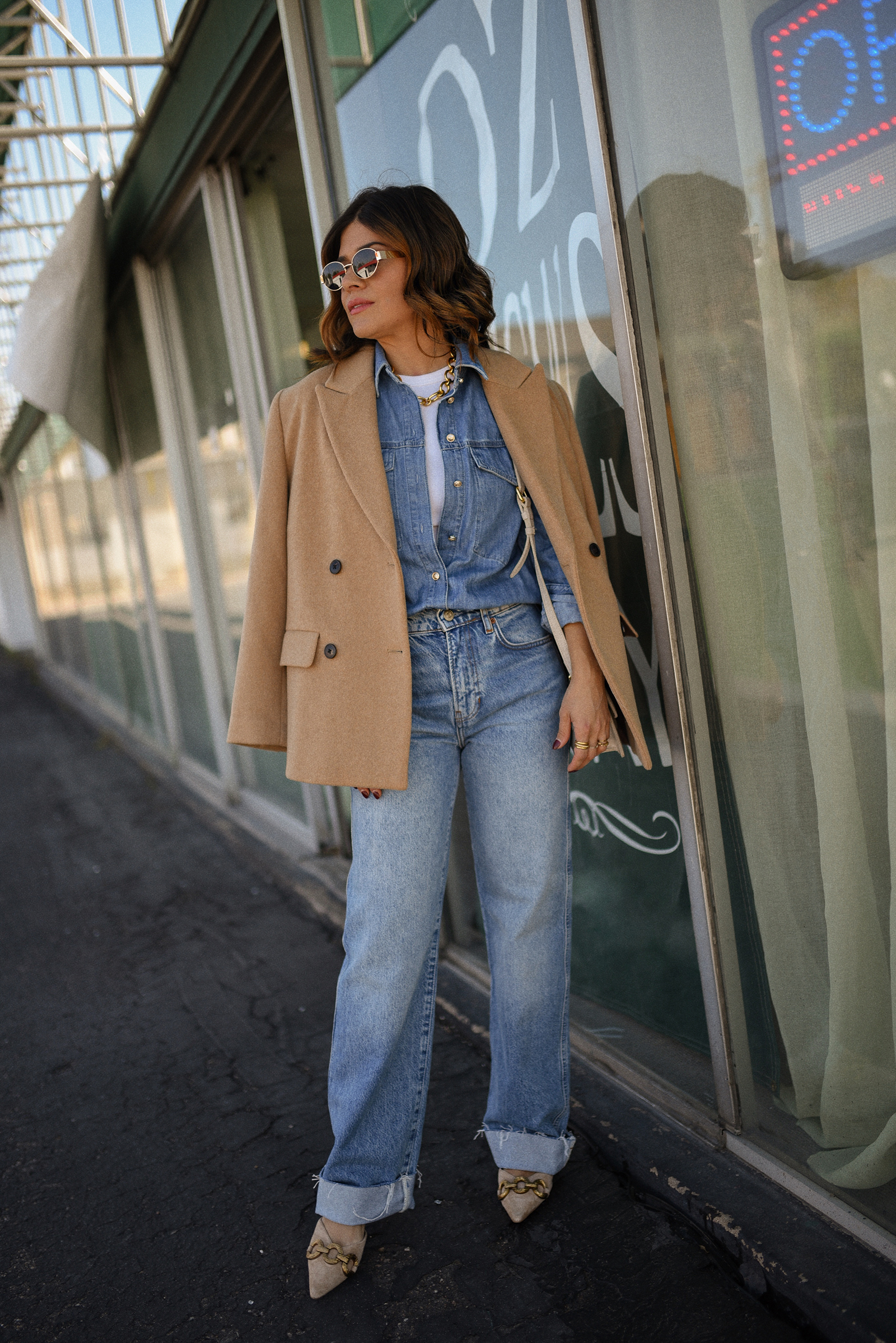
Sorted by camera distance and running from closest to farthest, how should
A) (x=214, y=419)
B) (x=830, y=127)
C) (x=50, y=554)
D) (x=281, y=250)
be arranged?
1. (x=830, y=127)
2. (x=281, y=250)
3. (x=214, y=419)
4. (x=50, y=554)

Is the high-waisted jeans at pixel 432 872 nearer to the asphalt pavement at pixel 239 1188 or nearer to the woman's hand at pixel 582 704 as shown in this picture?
the woman's hand at pixel 582 704

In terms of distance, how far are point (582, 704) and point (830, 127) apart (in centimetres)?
105

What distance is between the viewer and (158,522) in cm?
675

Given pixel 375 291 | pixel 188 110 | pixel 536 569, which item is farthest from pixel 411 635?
pixel 188 110

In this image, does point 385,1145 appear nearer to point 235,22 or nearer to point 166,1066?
point 166,1066

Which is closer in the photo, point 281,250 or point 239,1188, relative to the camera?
point 239,1188

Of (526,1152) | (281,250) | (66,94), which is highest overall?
(66,94)

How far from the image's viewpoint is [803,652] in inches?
73.7

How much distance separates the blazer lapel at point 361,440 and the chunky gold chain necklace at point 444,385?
3.7 inches

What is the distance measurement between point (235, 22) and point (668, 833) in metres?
3.15

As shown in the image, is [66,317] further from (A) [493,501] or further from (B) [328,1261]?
(B) [328,1261]

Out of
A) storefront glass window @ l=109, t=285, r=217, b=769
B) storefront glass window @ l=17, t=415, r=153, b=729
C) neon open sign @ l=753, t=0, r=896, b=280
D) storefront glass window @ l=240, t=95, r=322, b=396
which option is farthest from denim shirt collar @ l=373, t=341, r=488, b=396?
storefront glass window @ l=17, t=415, r=153, b=729

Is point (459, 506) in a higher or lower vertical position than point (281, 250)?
lower

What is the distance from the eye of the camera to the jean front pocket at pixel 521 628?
2.00m
